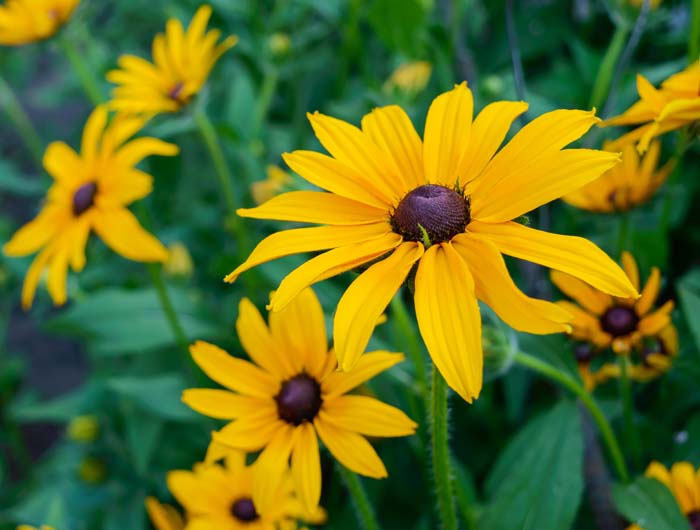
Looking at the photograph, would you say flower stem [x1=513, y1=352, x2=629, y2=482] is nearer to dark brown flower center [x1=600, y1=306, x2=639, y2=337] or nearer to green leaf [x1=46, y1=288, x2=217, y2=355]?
dark brown flower center [x1=600, y1=306, x2=639, y2=337]

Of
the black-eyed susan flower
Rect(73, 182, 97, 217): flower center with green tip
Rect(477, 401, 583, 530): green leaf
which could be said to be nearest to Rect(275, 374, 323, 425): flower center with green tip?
Rect(477, 401, 583, 530): green leaf

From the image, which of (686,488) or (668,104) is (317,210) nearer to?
(668,104)

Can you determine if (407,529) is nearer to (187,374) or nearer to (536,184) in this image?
(187,374)

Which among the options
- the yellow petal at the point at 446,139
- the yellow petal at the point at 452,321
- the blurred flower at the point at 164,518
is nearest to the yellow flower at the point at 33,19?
the blurred flower at the point at 164,518

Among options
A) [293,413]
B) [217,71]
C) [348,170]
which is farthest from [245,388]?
[217,71]

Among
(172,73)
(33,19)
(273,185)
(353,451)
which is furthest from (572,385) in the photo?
(33,19)

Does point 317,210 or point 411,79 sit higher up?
point 411,79
